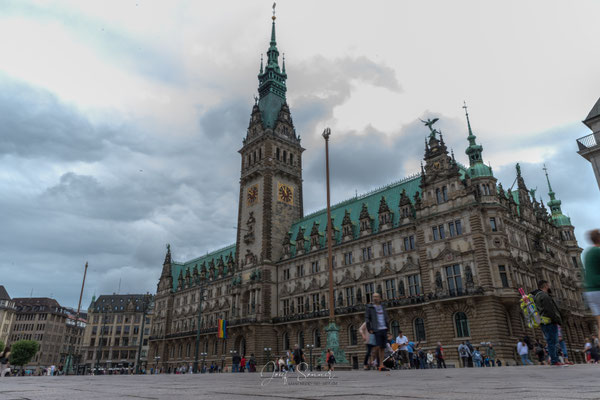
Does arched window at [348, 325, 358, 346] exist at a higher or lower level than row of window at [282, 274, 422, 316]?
lower

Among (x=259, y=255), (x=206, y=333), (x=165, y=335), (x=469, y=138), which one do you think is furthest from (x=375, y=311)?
(x=165, y=335)

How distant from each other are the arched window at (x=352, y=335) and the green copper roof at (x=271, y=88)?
37.3 meters

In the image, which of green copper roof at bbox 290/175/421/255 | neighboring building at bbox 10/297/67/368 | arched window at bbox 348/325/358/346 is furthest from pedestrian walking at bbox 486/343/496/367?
neighboring building at bbox 10/297/67/368

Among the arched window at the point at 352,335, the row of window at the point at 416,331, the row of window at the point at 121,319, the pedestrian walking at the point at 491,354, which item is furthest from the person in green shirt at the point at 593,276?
the row of window at the point at 121,319

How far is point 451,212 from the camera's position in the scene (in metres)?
41.6

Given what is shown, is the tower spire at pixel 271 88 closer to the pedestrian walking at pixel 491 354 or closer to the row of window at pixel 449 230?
the row of window at pixel 449 230

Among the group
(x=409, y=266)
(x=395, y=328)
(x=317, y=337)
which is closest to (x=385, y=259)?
(x=409, y=266)

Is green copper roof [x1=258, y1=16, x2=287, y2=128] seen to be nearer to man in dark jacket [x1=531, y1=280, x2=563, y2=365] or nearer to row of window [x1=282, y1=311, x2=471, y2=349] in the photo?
row of window [x1=282, y1=311, x2=471, y2=349]

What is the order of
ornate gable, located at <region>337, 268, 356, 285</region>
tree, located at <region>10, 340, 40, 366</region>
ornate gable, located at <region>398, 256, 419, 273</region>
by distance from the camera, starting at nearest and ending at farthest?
ornate gable, located at <region>398, 256, 419, 273</region> → ornate gable, located at <region>337, 268, 356, 285</region> → tree, located at <region>10, 340, 40, 366</region>

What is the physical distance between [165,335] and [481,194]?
64.7 m

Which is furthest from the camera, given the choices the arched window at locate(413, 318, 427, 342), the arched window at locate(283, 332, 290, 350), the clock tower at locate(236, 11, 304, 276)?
the clock tower at locate(236, 11, 304, 276)

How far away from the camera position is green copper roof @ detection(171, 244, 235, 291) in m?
79.1

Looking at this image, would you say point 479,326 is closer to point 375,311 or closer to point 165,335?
point 375,311

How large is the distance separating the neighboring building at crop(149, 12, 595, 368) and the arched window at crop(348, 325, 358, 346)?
0.15m
